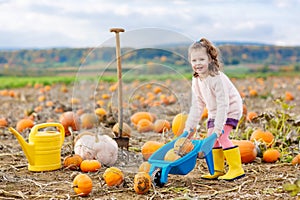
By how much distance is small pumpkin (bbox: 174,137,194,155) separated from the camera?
414 centimetres

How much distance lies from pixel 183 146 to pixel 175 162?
164mm

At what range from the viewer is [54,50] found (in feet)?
61.8

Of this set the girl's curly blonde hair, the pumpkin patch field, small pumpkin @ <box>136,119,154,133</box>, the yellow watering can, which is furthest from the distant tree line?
the girl's curly blonde hair

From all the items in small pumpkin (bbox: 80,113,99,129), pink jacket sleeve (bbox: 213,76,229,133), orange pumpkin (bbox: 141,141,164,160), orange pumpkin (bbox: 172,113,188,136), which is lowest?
orange pumpkin (bbox: 141,141,164,160)

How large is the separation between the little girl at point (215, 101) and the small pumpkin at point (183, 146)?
193 mm

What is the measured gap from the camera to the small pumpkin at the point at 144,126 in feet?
21.3

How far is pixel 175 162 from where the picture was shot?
4055 millimetres

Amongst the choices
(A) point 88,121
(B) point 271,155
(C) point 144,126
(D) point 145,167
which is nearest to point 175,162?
(D) point 145,167

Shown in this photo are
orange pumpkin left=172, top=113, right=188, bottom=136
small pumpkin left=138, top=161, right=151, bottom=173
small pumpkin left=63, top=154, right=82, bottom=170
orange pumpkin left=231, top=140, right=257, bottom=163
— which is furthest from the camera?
orange pumpkin left=231, top=140, right=257, bottom=163

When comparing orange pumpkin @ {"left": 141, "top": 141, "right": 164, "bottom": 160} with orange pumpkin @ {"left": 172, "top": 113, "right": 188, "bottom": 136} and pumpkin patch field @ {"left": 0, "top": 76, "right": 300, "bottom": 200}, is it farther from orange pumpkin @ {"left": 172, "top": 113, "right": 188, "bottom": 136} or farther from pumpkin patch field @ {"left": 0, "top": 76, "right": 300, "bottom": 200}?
orange pumpkin @ {"left": 172, "top": 113, "right": 188, "bottom": 136}

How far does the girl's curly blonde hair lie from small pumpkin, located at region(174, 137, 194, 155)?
0.59 metres

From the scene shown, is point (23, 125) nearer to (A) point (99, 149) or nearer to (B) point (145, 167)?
(A) point (99, 149)

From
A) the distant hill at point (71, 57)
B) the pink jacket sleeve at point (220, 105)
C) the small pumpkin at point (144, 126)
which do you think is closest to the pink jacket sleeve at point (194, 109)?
the pink jacket sleeve at point (220, 105)

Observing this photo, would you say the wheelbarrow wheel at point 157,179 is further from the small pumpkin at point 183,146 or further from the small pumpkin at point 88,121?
the small pumpkin at point 88,121
